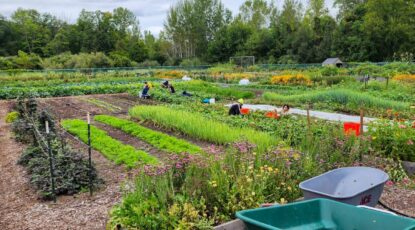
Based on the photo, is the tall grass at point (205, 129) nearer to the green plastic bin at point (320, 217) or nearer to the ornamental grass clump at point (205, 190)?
the ornamental grass clump at point (205, 190)

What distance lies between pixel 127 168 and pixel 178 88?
1448 centimetres

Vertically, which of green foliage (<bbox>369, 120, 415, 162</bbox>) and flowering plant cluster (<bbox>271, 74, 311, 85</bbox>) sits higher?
flowering plant cluster (<bbox>271, 74, 311, 85</bbox>)

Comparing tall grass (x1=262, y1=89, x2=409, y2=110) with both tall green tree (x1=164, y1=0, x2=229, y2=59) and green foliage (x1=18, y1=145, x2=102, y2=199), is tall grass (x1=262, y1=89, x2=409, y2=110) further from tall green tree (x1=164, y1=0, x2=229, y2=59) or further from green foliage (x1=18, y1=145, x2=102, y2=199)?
tall green tree (x1=164, y1=0, x2=229, y2=59)

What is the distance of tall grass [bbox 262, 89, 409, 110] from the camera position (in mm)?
12118

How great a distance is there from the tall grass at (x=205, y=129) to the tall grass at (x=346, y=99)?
242 inches

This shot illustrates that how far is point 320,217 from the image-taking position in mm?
3105

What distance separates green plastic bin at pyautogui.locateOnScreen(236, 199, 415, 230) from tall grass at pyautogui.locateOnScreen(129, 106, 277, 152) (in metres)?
2.55

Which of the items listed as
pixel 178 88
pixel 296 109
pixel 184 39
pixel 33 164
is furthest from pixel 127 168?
pixel 184 39

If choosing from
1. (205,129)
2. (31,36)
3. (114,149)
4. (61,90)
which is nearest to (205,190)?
(114,149)

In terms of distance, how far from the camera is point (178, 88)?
20625 millimetres

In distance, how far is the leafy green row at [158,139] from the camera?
294 inches

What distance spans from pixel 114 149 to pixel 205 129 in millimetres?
2093

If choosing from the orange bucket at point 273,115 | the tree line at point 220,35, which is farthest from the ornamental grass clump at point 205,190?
the tree line at point 220,35

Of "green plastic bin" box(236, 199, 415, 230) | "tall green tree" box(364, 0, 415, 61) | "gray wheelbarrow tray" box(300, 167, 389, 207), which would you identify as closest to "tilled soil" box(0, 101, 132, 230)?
"green plastic bin" box(236, 199, 415, 230)
